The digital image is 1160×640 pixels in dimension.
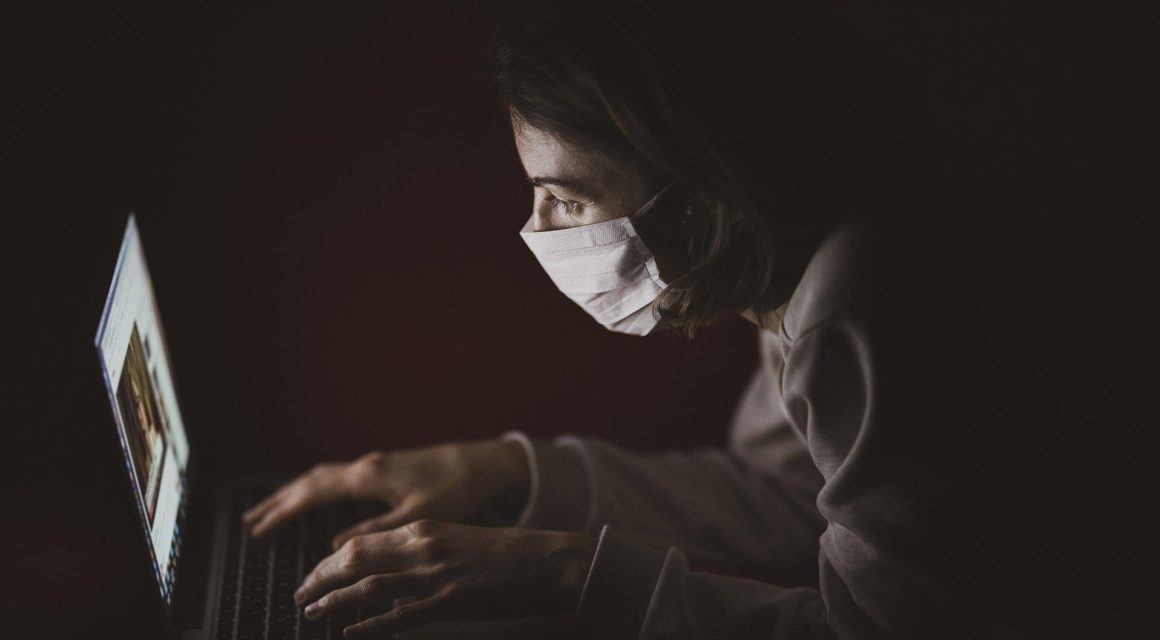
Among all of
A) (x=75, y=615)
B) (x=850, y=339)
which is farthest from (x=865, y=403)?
(x=75, y=615)

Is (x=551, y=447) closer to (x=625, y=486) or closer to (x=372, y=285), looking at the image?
(x=625, y=486)

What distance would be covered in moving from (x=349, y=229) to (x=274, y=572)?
1.43 feet

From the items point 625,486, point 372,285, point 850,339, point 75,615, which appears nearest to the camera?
point 850,339

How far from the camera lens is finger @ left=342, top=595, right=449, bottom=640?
0.75 m

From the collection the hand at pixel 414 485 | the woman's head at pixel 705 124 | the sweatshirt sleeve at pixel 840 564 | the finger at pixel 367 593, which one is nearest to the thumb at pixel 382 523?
the hand at pixel 414 485

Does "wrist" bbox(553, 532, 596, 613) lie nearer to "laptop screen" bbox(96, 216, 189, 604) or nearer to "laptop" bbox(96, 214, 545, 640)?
"laptop" bbox(96, 214, 545, 640)

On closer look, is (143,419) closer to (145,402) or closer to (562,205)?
(145,402)

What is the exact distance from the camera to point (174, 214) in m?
1.06

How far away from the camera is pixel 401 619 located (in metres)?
0.76

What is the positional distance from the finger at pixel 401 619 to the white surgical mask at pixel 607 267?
295 mm

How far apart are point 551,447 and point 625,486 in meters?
0.10

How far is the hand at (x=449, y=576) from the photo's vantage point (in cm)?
77

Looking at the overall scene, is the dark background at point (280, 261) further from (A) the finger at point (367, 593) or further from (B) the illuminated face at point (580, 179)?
(B) the illuminated face at point (580, 179)

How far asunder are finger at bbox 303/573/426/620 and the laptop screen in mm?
133
